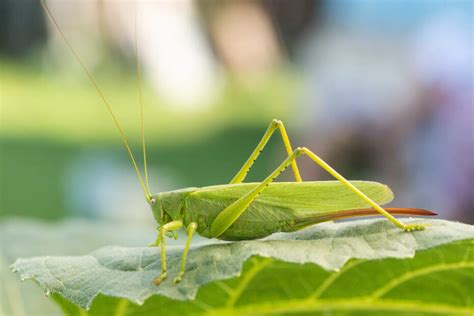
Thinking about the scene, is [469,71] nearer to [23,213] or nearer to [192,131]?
[23,213]

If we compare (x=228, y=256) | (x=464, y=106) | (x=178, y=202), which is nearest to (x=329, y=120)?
(x=464, y=106)

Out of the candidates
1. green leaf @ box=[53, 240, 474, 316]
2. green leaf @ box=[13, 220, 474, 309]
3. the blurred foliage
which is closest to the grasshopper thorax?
green leaf @ box=[13, 220, 474, 309]

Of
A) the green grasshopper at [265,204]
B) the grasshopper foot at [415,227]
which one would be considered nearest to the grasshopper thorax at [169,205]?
the green grasshopper at [265,204]

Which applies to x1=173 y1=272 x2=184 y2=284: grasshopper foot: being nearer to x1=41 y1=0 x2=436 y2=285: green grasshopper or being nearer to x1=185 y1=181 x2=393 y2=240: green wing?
x1=41 y1=0 x2=436 y2=285: green grasshopper

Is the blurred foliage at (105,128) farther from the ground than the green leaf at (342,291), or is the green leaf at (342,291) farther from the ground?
the green leaf at (342,291)

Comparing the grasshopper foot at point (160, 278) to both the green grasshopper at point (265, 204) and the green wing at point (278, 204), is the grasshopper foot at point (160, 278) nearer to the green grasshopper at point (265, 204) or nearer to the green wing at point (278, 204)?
the green grasshopper at point (265, 204)

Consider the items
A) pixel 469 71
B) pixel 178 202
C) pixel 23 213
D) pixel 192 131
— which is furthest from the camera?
pixel 192 131

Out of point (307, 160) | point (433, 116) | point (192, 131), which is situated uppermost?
point (433, 116)

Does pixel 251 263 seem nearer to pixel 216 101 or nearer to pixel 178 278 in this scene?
pixel 178 278
